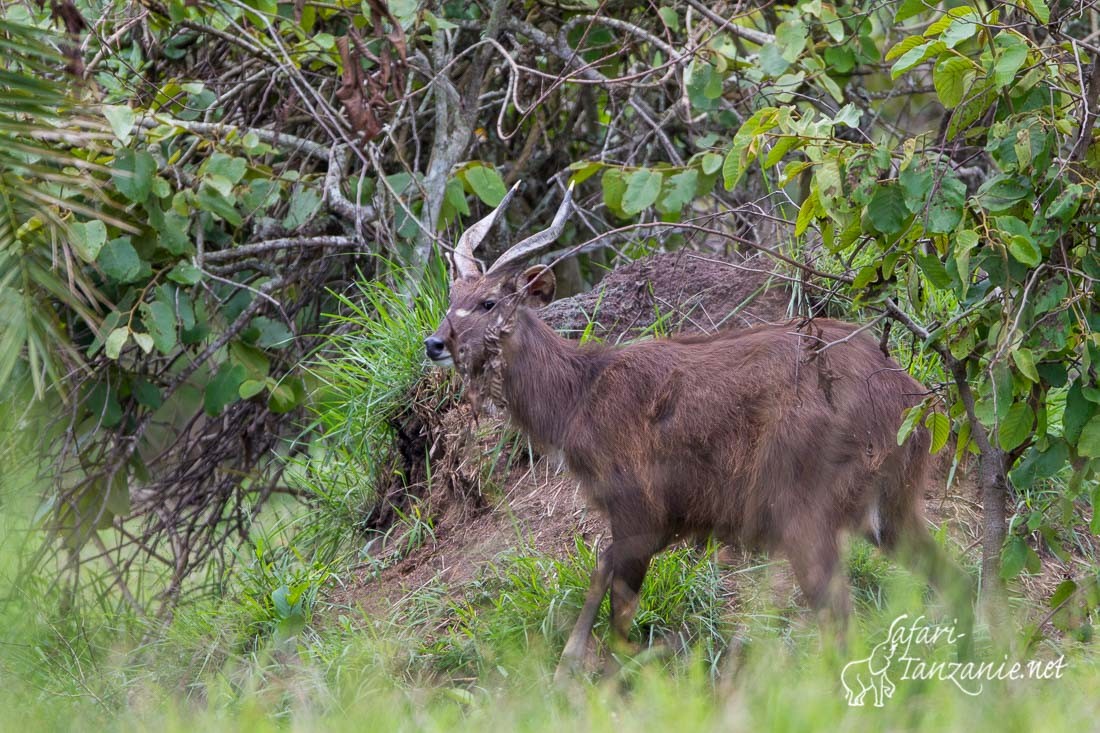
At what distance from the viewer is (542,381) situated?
5242 millimetres

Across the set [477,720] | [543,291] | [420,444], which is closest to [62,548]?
[420,444]

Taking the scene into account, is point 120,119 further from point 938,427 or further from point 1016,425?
point 1016,425

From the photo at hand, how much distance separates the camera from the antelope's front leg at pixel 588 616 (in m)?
4.85

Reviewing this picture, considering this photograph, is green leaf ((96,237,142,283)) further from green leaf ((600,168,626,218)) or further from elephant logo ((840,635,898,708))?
elephant logo ((840,635,898,708))

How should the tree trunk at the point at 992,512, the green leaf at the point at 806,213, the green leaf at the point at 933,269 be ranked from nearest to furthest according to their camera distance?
the green leaf at the point at 933,269 → the green leaf at the point at 806,213 → the tree trunk at the point at 992,512

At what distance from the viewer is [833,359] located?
4.82m

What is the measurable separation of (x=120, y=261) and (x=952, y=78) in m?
3.90

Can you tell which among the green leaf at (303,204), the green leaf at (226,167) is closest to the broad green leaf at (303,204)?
the green leaf at (303,204)

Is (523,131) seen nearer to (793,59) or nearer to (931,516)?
(793,59)

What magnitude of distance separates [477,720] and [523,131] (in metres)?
4.91

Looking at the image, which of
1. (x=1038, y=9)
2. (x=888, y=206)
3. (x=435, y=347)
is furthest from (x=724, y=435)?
(x=1038, y=9)

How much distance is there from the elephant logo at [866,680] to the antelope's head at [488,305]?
2.16 meters

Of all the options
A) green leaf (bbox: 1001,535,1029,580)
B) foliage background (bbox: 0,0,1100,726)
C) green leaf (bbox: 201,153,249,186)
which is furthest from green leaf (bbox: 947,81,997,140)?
green leaf (bbox: 201,153,249,186)

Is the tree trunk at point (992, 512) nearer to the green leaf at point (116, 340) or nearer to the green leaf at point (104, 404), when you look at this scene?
the green leaf at point (116, 340)
